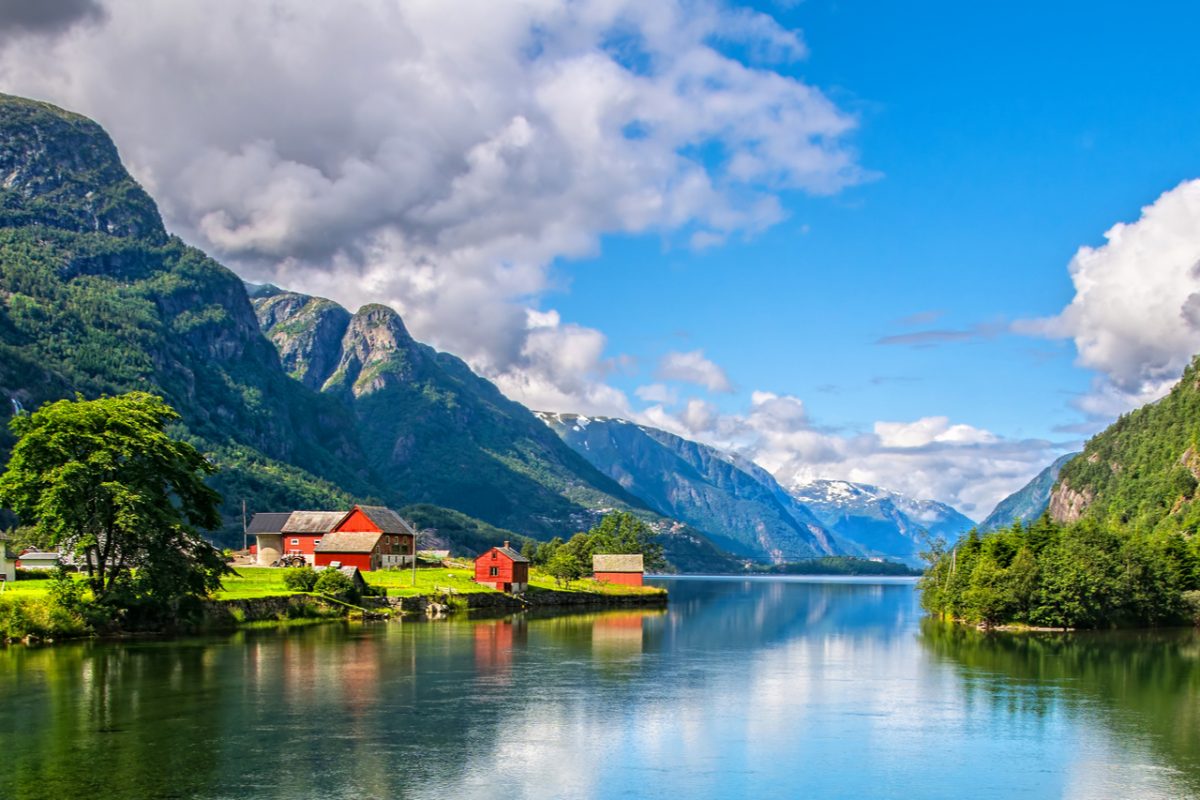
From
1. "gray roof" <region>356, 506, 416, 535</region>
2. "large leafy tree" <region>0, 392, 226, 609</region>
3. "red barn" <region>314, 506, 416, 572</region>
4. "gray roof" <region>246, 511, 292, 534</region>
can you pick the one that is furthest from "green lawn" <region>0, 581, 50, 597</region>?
"gray roof" <region>246, 511, 292, 534</region>

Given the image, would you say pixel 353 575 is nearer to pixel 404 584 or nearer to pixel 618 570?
pixel 404 584

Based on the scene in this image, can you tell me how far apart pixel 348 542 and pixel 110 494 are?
65.1 meters

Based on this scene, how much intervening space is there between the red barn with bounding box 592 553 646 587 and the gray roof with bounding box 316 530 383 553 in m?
42.2

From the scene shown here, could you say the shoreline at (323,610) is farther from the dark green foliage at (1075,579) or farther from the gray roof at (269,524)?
the dark green foliage at (1075,579)

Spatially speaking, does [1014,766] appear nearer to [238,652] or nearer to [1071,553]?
[238,652]

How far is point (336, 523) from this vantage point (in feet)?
473

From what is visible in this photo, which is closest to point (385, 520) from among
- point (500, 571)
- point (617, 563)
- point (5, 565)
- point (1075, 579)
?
point (500, 571)

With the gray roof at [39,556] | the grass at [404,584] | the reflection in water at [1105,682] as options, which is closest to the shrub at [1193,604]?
the reflection in water at [1105,682]

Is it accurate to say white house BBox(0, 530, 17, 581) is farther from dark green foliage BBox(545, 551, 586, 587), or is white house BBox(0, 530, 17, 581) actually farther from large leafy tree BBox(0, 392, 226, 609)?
dark green foliage BBox(545, 551, 586, 587)

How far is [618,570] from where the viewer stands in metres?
165

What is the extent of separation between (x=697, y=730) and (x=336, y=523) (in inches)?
4350

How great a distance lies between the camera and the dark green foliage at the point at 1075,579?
4043 inches

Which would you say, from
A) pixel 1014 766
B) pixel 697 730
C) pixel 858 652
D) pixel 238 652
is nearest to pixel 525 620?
pixel 858 652

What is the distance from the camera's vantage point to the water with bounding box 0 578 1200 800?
32312 mm
